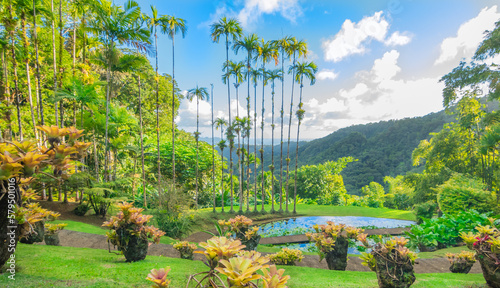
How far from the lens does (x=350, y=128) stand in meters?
73.1

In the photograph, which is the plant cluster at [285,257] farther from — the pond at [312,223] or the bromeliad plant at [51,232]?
the pond at [312,223]

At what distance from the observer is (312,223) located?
13.5 m

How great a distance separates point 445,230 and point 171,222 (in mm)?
10462

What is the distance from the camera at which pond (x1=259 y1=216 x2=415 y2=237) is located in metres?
12.1

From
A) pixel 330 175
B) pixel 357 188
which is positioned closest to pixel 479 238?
pixel 330 175

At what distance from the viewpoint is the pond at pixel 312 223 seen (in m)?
12.1

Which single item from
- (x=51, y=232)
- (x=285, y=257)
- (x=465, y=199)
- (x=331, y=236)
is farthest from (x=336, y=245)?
(x=465, y=199)

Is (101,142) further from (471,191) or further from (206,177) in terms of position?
(471,191)

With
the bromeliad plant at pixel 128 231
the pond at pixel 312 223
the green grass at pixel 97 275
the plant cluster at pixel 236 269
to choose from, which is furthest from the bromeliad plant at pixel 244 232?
the pond at pixel 312 223

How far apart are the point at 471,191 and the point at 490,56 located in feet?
32.8

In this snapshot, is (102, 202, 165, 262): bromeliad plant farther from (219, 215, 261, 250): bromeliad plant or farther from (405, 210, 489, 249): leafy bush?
(405, 210, 489, 249): leafy bush

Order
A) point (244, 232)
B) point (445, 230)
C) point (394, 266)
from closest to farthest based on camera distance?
1. point (394, 266)
2. point (244, 232)
3. point (445, 230)

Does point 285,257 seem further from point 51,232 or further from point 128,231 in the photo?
point 51,232

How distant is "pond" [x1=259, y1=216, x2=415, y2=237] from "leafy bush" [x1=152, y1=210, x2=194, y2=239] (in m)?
4.34
